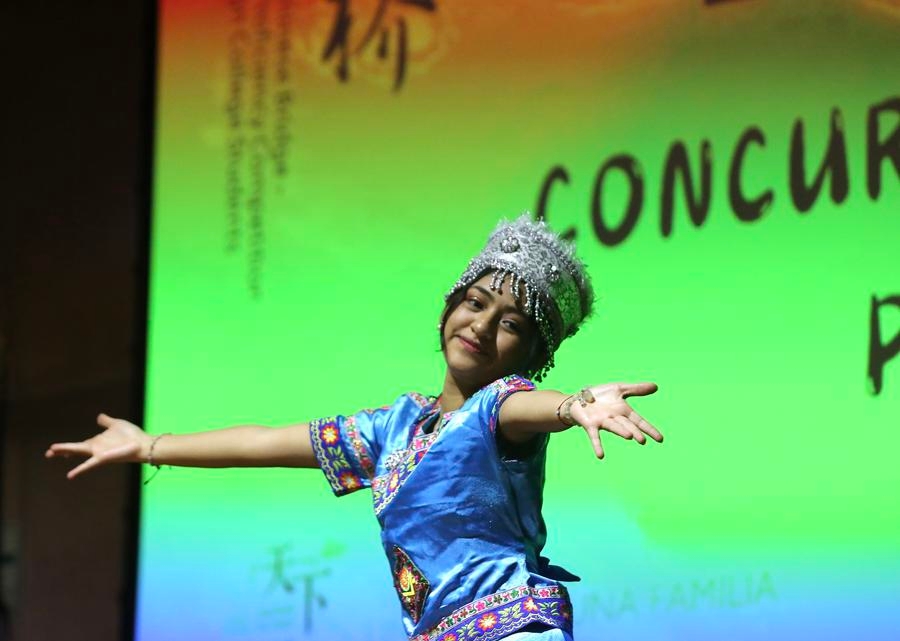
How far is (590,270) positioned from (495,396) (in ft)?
4.05

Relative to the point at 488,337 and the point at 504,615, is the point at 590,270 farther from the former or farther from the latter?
the point at 504,615

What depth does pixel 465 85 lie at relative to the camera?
363cm

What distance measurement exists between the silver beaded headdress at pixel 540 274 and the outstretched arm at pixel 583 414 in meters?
0.22

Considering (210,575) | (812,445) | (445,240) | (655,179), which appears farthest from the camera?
(210,575)

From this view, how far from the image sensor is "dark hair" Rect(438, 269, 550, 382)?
93.9 inches

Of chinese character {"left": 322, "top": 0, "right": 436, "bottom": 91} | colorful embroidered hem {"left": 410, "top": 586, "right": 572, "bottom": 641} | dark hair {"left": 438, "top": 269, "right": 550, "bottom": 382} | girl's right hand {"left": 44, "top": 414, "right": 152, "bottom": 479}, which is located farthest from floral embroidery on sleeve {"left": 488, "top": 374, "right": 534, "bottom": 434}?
chinese character {"left": 322, "top": 0, "right": 436, "bottom": 91}

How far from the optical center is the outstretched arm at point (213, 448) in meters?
2.55

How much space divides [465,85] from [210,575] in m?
1.54

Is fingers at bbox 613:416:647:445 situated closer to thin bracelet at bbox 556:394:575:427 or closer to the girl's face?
thin bracelet at bbox 556:394:575:427

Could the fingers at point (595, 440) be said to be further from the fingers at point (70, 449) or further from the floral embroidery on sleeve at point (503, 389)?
the fingers at point (70, 449)

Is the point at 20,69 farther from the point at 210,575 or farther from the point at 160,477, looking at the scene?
the point at 210,575

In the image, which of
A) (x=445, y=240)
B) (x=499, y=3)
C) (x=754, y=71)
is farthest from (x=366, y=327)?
(x=754, y=71)

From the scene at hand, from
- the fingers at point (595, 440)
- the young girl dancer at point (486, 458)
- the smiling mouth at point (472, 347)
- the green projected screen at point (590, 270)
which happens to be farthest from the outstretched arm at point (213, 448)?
the green projected screen at point (590, 270)

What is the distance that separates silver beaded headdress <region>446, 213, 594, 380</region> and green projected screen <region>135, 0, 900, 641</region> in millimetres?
865
